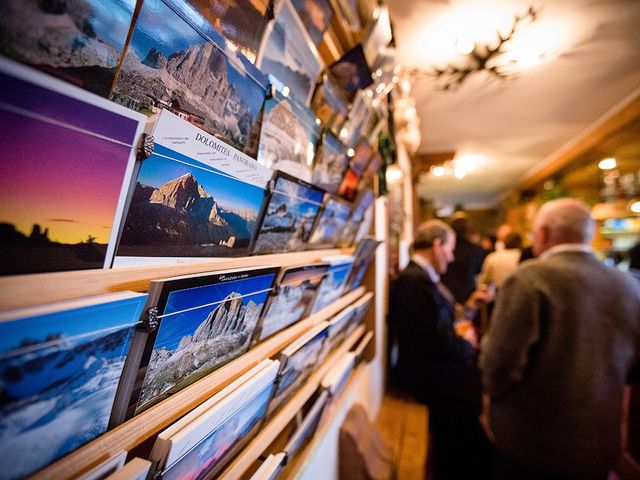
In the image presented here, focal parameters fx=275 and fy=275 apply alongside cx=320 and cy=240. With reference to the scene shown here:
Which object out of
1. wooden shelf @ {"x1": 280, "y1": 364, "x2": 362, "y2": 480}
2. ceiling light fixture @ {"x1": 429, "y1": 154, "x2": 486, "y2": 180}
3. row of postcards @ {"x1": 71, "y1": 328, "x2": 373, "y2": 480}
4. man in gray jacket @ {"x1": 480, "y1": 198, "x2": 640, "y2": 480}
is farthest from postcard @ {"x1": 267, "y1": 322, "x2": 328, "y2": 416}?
ceiling light fixture @ {"x1": 429, "y1": 154, "x2": 486, "y2": 180}

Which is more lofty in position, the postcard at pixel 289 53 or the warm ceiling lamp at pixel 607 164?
the warm ceiling lamp at pixel 607 164

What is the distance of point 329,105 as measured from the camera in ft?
2.70

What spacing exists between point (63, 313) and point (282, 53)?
2.08 ft

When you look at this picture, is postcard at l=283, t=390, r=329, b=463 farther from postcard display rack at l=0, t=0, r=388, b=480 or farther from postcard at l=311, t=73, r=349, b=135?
postcard at l=311, t=73, r=349, b=135

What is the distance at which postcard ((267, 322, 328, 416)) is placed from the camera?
0.61 metres

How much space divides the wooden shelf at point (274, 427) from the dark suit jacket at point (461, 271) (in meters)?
3.23

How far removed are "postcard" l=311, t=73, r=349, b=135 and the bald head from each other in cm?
128

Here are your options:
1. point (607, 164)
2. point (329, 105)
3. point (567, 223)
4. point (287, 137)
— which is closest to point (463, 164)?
point (607, 164)

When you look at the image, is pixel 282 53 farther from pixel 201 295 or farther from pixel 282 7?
pixel 201 295

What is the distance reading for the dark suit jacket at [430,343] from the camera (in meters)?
1.77

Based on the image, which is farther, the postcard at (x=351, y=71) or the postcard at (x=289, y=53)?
the postcard at (x=351, y=71)

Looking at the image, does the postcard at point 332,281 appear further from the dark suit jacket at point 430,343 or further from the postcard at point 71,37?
the dark suit jacket at point 430,343

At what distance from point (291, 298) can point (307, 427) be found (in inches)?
16.5

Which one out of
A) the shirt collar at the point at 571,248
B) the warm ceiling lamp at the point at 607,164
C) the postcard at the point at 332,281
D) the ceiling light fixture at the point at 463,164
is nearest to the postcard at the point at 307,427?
the postcard at the point at 332,281
